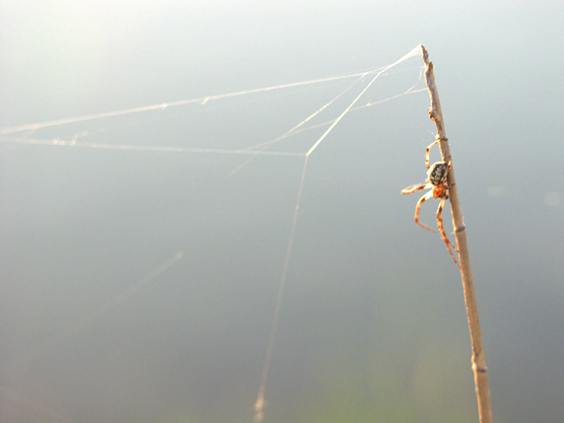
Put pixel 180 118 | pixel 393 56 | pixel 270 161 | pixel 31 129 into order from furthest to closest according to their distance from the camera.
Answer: pixel 270 161
pixel 180 118
pixel 393 56
pixel 31 129

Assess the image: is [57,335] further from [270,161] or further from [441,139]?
[441,139]

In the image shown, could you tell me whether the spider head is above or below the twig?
above

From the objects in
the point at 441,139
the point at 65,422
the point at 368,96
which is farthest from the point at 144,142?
the point at 65,422

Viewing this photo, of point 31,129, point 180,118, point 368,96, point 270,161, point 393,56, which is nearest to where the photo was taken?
point 31,129

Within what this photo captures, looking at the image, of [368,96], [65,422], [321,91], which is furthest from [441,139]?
[65,422]

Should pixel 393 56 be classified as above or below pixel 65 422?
above

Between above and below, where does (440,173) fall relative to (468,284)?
above

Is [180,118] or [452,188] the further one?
[180,118]

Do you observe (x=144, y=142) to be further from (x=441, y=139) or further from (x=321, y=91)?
(x=441, y=139)

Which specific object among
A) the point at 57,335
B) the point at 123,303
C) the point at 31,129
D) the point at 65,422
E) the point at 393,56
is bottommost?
the point at 65,422

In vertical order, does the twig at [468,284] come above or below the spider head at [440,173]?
below
